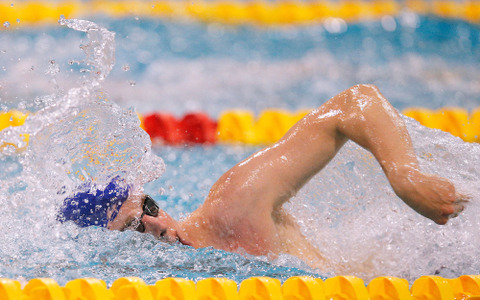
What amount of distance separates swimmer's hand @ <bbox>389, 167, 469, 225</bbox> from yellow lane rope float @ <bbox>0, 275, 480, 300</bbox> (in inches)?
6.8

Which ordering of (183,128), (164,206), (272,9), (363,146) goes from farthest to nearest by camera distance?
(272,9) < (183,128) < (164,206) < (363,146)

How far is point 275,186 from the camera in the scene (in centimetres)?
174

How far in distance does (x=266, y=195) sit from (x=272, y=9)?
5398 millimetres

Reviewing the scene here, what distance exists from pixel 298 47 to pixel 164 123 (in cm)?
273

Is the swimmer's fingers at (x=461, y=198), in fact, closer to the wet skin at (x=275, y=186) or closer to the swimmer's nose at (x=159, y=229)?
the wet skin at (x=275, y=186)

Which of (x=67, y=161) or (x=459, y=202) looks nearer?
(x=459, y=202)

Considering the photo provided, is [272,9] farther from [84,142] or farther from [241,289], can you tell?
[241,289]

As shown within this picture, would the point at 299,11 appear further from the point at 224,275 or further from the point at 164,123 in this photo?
the point at 224,275

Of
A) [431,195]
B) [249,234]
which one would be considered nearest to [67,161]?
[249,234]

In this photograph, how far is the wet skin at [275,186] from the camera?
165 cm

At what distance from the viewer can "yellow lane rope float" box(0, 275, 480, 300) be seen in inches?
56.0

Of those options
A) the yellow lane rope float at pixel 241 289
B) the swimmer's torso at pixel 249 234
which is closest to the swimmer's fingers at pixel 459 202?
the yellow lane rope float at pixel 241 289

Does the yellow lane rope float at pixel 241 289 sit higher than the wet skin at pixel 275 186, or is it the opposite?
the wet skin at pixel 275 186

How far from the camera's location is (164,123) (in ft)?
13.2
